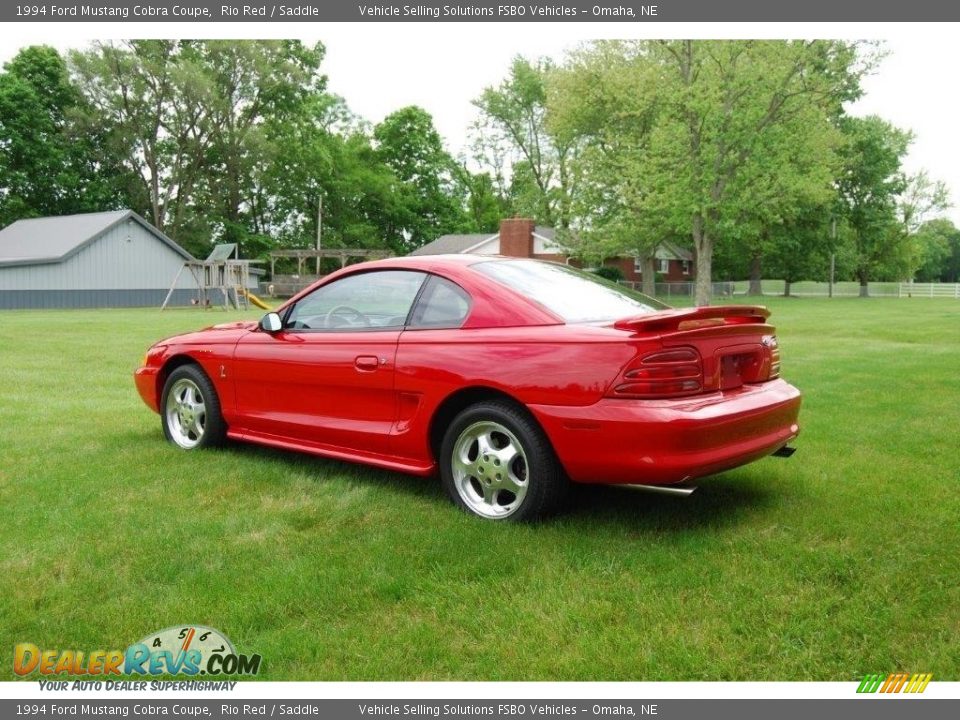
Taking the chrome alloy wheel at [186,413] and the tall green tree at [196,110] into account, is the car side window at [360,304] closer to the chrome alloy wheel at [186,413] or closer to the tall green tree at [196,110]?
the chrome alloy wheel at [186,413]

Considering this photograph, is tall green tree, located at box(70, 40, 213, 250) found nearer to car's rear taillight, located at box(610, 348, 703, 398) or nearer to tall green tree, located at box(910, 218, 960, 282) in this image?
car's rear taillight, located at box(610, 348, 703, 398)

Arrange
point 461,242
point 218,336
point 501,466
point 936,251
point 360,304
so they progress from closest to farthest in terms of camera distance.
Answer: point 501,466 → point 360,304 → point 218,336 → point 461,242 → point 936,251

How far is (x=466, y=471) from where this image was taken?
469cm

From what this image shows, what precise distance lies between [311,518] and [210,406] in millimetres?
1911

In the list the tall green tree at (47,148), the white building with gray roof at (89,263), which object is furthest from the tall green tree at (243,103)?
the white building with gray roof at (89,263)

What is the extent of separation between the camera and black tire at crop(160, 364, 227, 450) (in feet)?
20.5

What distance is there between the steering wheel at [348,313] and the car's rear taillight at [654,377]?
6.10 feet

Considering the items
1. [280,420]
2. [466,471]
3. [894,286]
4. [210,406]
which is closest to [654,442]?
[466,471]

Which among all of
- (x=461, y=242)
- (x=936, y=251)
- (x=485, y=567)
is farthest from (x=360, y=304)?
(x=936, y=251)

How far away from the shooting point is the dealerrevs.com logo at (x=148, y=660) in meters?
3.04

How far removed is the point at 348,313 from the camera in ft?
18.1

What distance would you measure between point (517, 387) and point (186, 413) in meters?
3.11

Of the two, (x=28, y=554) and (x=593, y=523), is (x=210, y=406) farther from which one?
(x=593, y=523)

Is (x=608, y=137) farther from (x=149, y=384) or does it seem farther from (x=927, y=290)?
(x=927, y=290)
